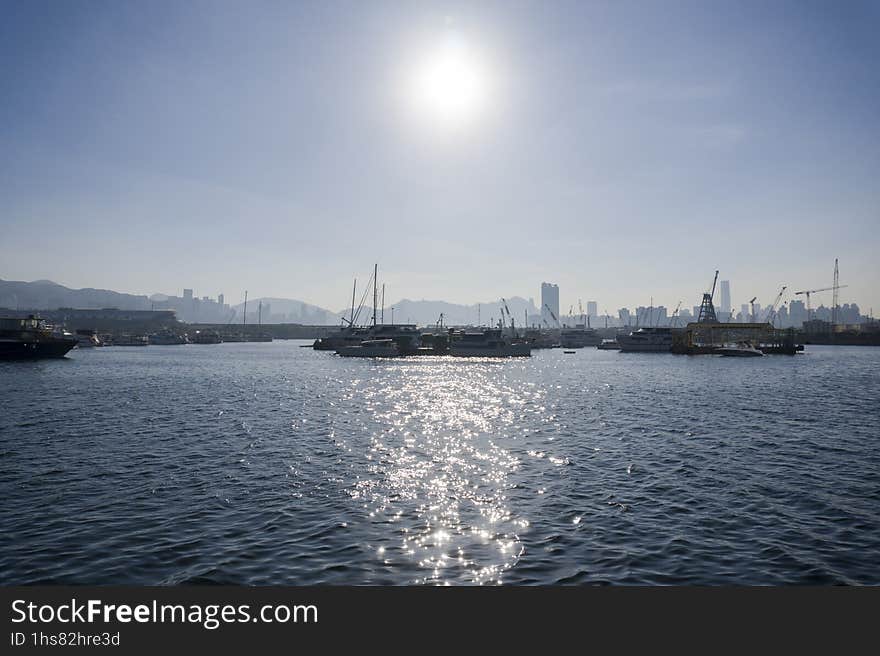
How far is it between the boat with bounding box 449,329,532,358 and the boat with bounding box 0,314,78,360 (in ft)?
300

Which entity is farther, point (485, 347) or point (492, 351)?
point (492, 351)

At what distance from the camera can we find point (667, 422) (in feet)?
123

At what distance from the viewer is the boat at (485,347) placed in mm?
141500

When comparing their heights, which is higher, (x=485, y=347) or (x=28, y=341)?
(x=28, y=341)

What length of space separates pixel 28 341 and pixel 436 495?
114 metres

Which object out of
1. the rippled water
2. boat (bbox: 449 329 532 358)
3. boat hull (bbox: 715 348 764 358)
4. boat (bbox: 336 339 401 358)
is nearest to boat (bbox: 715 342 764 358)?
boat hull (bbox: 715 348 764 358)

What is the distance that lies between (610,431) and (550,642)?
26.5 meters

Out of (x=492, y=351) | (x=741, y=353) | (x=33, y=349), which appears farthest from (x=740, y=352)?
(x=33, y=349)

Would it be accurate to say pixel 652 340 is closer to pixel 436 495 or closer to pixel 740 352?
pixel 740 352

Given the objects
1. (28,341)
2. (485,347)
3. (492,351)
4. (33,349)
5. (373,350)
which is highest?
(28,341)

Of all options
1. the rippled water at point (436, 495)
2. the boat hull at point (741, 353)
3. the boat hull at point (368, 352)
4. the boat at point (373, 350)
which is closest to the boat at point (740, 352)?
the boat hull at point (741, 353)

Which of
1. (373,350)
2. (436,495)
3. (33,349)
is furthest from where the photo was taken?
(373,350)

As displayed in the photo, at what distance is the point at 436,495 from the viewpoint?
1944 centimetres

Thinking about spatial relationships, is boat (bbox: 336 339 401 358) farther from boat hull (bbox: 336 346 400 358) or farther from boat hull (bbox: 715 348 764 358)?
boat hull (bbox: 715 348 764 358)
